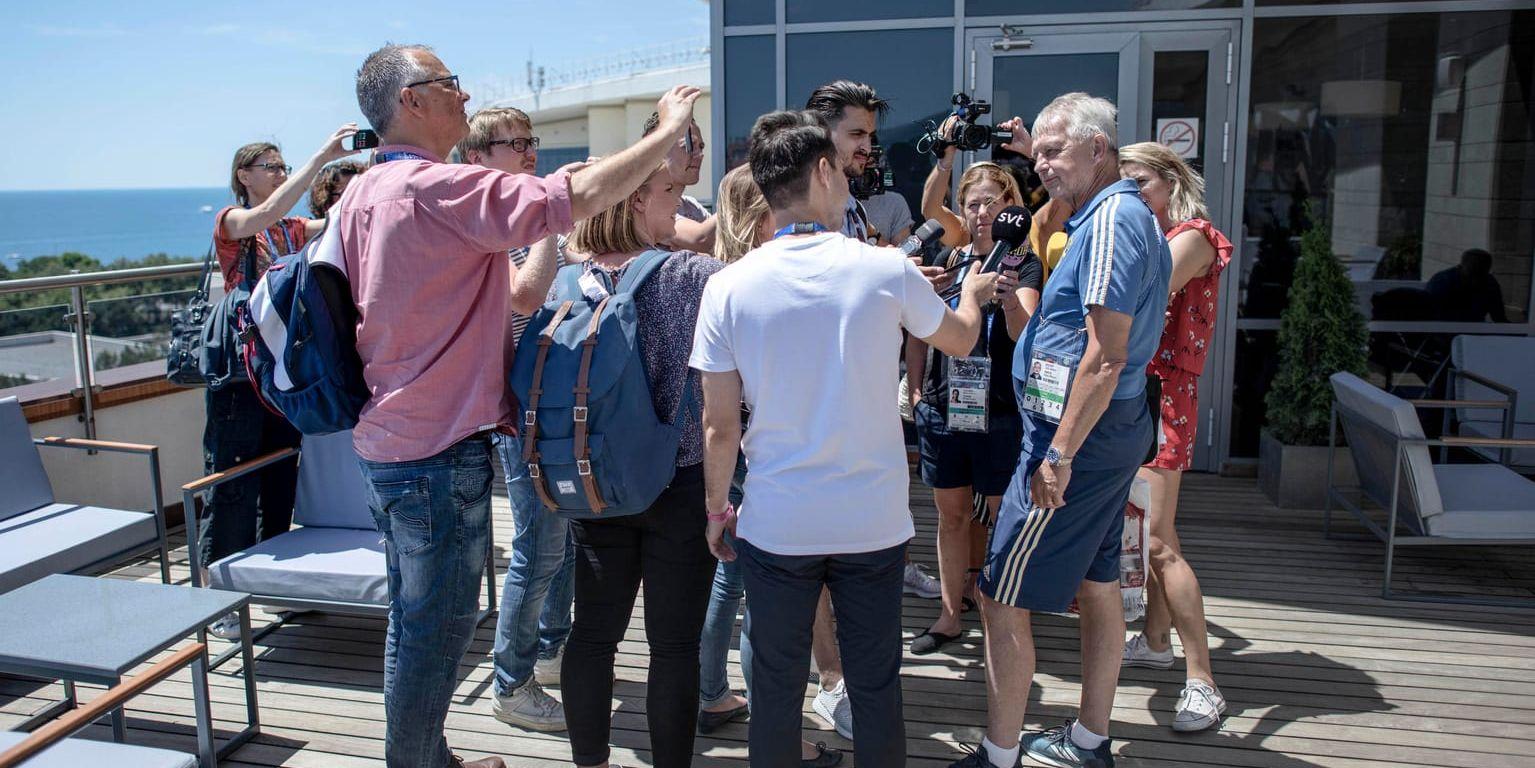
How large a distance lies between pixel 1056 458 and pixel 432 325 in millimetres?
1393

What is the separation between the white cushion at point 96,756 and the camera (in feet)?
6.88

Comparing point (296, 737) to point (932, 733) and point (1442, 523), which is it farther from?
point (1442, 523)

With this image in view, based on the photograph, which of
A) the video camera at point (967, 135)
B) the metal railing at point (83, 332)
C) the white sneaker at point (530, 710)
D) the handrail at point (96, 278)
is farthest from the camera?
the metal railing at point (83, 332)

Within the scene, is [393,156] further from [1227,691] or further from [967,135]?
[1227,691]

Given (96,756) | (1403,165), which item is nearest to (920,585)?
(96,756)

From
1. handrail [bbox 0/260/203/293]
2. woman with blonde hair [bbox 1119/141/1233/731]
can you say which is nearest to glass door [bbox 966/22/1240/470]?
woman with blonde hair [bbox 1119/141/1233/731]

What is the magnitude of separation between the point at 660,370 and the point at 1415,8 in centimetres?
523

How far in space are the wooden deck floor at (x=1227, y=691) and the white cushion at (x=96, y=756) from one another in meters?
0.74

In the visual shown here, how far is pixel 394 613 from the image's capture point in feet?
7.37

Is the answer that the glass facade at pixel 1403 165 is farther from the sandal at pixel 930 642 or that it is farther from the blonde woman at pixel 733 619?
the blonde woman at pixel 733 619

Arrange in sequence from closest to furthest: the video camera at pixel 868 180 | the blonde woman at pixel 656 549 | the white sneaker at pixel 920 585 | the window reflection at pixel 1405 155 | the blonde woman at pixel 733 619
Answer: the blonde woman at pixel 656 549 → the blonde woman at pixel 733 619 → the video camera at pixel 868 180 → the white sneaker at pixel 920 585 → the window reflection at pixel 1405 155

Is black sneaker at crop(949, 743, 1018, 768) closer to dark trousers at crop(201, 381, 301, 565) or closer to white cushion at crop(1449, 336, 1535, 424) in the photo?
dark trousers at crop(201, 381, 301, 565)

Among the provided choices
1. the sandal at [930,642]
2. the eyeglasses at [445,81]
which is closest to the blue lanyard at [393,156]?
the eyeglasses at [445,81]

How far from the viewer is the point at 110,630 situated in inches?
101
